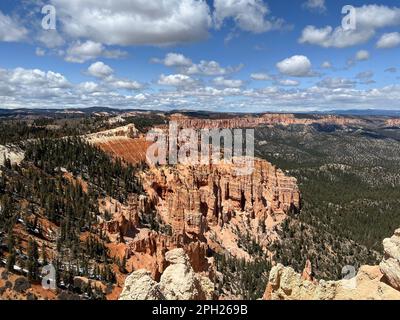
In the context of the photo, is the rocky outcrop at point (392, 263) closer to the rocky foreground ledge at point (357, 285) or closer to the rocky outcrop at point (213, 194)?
the rocky foreground ledge at point (357, 285)

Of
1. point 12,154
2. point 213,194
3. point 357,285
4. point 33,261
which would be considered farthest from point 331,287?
point 213,194

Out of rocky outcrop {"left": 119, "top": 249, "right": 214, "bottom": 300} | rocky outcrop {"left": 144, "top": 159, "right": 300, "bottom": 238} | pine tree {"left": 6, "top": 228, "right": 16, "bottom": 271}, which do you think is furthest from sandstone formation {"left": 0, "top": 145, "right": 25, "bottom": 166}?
rocky outcrop {"left": 119, "top": 249, "right": 214, "bottom": 300}

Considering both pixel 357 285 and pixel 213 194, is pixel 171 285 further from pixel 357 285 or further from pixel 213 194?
pixel 213 194

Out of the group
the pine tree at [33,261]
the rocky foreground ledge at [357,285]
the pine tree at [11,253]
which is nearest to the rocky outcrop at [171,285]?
the rocky foreground ledge at [357,285]
